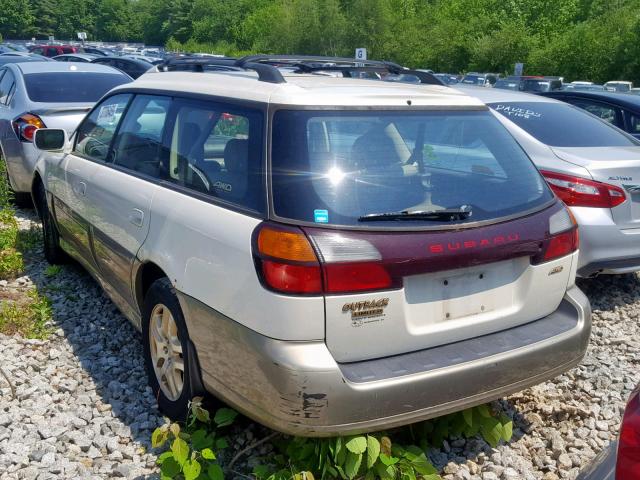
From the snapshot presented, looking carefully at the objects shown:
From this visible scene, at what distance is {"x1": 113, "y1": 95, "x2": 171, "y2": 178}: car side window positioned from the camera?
12.0 ft

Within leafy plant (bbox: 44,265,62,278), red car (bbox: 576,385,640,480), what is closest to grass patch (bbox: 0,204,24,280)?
leafy plant (bbox: 44,265,62,278)

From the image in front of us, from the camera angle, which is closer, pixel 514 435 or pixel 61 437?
pixel 61 437

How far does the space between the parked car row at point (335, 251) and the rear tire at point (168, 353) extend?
13mm

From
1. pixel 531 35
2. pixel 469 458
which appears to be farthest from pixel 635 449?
pixel 531 35

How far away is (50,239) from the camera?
573cm

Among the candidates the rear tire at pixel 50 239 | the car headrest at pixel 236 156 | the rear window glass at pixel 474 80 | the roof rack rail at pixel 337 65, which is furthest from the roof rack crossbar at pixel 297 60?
the rear window glass at pixel 474 80

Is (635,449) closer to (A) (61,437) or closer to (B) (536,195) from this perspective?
(B) (536,195)

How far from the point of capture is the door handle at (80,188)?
4457 millimetres

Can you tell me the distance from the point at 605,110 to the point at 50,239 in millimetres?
6612

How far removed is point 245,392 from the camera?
8.92ft

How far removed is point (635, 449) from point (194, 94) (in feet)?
8.64

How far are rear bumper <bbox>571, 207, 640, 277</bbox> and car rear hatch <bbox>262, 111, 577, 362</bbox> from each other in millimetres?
1901

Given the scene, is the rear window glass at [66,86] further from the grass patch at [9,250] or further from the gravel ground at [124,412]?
the gravel ground at [124,412]

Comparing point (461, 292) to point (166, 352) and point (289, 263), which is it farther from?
point (166, 352)
